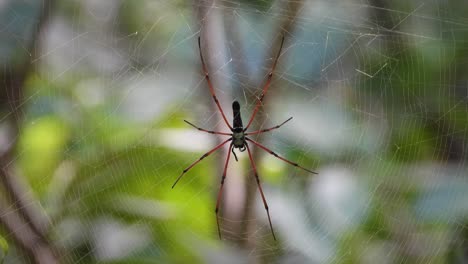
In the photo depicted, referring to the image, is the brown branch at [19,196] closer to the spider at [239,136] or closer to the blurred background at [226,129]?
the blurred background at [226,129]

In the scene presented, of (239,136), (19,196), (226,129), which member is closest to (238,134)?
(239,136)

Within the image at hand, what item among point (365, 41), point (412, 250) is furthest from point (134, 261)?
point (365, 41)

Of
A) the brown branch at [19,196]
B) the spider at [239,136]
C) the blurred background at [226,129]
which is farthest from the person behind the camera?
the spider at [239,136]

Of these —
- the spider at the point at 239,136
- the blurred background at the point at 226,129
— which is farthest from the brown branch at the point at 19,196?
the spider at the point at 239,136

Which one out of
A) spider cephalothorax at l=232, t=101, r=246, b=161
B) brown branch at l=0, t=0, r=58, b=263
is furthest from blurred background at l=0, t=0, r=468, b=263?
spider cephalothorax at l=232, t=101, r=246, b=161

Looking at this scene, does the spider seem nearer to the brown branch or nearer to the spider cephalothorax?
the spider cephalothorax

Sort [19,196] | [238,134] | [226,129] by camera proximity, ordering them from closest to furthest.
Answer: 1. [19,196]
2. [238,134]
3. [226,129]

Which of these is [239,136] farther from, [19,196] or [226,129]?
[19,196]

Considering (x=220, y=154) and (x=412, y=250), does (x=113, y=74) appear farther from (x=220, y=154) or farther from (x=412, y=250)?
(x=412, y=250)

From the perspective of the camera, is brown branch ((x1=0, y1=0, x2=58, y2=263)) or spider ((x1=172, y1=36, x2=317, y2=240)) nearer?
brown branch ((x1=0, y1=0, x2=58, y2=263))
